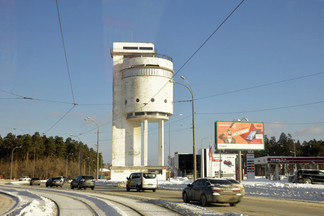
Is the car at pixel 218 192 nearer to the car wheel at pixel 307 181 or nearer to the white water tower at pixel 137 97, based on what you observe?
the car wheel at pixel 307 181

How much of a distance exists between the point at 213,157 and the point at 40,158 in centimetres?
7960

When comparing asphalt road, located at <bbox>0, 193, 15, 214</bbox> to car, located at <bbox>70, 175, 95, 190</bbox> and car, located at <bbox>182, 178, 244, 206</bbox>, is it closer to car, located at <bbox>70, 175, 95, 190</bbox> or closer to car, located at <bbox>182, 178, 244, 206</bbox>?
car, located at <bbox>182, 178, 244, 206</bbox>

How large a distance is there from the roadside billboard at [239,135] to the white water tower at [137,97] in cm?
2954

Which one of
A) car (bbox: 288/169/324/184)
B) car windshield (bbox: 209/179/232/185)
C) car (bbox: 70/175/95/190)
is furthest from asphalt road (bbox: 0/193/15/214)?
car (bbox: 288/169/324/184)

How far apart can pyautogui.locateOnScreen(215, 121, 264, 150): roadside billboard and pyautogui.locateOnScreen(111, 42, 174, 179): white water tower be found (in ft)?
96.9

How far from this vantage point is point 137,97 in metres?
Result: 84.9

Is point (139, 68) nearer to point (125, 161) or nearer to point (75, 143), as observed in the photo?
point (125, 161)

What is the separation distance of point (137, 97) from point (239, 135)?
33937 mm

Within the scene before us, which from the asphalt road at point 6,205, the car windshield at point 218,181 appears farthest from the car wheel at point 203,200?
the asphalt road at point 6,205

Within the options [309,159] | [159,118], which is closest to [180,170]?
[159,118]

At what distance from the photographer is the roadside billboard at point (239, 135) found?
55625mm

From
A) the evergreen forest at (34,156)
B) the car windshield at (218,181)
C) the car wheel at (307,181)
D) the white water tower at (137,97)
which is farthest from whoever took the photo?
the evergreen forest at (34,156)

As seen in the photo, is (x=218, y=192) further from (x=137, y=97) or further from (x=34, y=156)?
(x=34, y=156)

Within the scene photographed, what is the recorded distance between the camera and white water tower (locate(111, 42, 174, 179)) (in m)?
84.4
